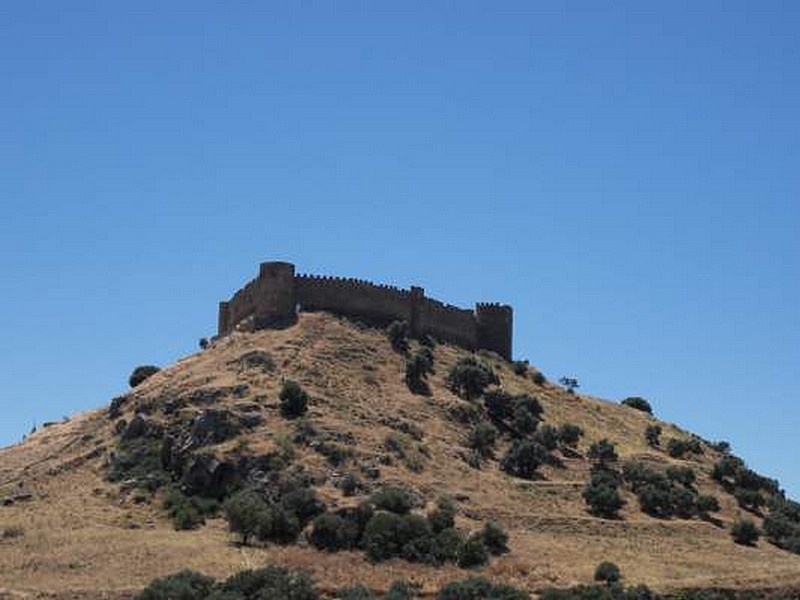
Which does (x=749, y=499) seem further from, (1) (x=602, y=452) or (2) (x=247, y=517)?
(2) (x=247, y=517)

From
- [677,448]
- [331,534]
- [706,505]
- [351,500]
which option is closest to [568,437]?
[677,448]

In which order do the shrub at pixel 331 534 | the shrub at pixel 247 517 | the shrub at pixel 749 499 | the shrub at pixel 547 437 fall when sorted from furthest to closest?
1. the shrub at pixel 547 437
2. the shrub at pixel 749 499
3. the shrub at pixel 331 534
4. the shrub at pixel 247 517

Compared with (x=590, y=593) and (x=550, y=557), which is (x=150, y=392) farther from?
(x=590, y=593)

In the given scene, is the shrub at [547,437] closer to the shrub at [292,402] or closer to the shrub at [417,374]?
the shrub at [417,374]

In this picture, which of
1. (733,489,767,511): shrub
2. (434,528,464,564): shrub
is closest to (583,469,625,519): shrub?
(733,489,767,511): shrub

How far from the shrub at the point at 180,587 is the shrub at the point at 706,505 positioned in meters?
27.1

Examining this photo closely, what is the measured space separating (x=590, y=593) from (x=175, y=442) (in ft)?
78.4

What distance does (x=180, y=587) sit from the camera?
46.4 m

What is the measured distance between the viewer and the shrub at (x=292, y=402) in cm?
6581

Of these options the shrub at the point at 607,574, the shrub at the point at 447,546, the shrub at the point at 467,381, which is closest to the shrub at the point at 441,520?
the shrub at the point at 447,546

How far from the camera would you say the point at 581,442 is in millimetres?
73750

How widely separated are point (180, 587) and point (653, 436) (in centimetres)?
3843

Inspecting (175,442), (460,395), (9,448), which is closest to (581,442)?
(460,395)

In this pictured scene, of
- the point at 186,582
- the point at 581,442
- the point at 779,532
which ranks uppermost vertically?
the point at 581,442
